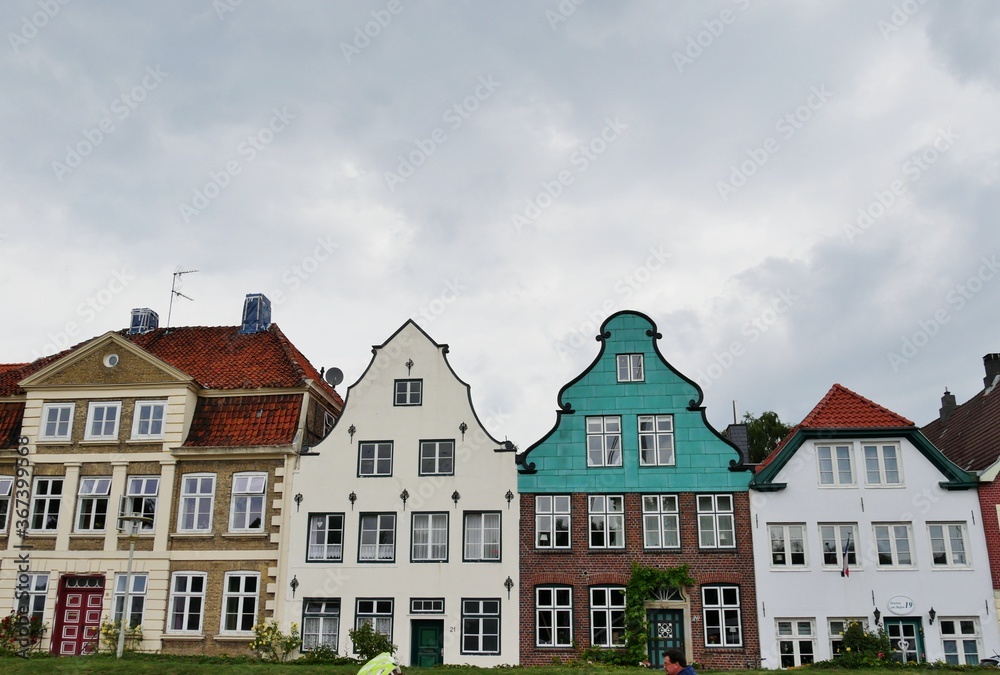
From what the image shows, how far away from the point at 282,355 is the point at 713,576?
53.3 feet

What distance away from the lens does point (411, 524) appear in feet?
90.0

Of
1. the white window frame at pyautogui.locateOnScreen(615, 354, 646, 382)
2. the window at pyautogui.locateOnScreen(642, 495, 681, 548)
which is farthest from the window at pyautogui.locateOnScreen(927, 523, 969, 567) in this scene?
the white window frame at pyautogui.locateOnScreen(615, 354, 646, 382)

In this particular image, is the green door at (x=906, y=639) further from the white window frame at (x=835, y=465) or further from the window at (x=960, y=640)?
the white window frame at (x=835, y=465)

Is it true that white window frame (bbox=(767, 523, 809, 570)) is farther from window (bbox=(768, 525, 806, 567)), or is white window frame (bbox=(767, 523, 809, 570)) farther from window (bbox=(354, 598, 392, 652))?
window (bbox=(354, 598, 392, 652))

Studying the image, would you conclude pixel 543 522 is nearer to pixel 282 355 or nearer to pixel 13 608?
pixel 282 355

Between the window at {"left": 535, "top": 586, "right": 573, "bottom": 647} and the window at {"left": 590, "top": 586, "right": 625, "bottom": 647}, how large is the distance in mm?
686

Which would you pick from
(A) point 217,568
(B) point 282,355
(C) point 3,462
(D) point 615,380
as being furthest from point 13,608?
(D) point 615,380

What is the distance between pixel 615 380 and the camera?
2812 cm

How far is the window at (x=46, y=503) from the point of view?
28438 millimetres

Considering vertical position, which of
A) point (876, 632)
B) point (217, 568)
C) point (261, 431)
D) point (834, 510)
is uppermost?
point (261, 431)

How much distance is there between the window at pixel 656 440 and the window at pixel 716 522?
1643mm

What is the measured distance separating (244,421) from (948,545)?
73.2 feet

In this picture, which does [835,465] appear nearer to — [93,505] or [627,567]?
[627,567]

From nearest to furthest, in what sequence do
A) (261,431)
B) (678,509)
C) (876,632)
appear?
(876,632), (678,509), (261,431)
